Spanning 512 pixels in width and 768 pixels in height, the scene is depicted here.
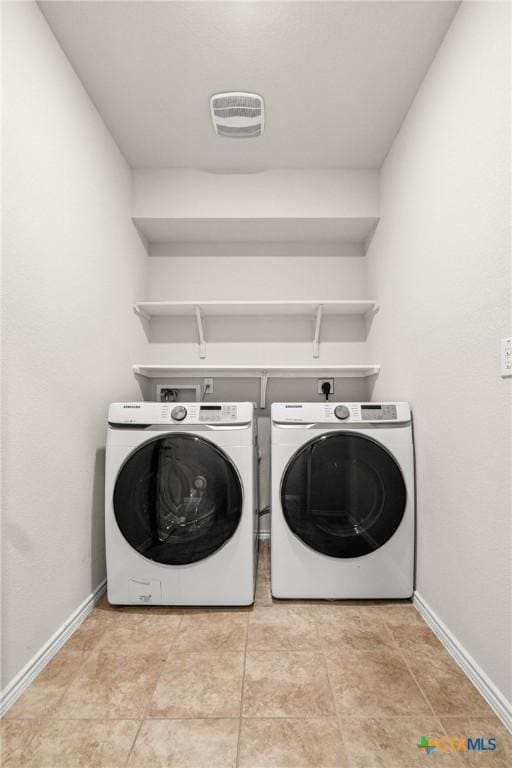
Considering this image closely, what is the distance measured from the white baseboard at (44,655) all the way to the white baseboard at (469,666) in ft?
4.81

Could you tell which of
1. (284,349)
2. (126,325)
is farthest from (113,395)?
(284,349)

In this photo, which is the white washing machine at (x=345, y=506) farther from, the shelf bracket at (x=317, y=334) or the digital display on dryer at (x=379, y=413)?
the shelf bracket at (x=317, y=334)

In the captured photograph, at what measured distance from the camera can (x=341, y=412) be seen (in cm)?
177

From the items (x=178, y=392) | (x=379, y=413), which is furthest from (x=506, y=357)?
(x=178, y=392)

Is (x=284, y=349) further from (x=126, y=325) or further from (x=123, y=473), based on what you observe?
(x=123, y=473)

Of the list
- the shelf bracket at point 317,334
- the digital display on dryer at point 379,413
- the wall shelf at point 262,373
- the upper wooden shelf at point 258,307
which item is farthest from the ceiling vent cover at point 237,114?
the digital display on dryer at point 379,413

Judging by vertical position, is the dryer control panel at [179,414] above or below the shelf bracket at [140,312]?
below

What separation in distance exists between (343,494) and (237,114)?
193 cm

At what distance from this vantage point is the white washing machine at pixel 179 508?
1684 millimetres

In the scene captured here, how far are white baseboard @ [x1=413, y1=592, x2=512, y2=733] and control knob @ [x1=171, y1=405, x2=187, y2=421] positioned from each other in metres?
1.34

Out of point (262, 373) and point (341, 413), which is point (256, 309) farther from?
point (341, 413)

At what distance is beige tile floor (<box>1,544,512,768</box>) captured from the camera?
101 centimetres

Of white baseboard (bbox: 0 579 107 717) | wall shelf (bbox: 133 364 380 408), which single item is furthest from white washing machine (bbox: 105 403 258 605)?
wall shelf (bbox: 133 364 380 408)

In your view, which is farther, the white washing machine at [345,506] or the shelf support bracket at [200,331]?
the shelf support bracket at [200,331]
